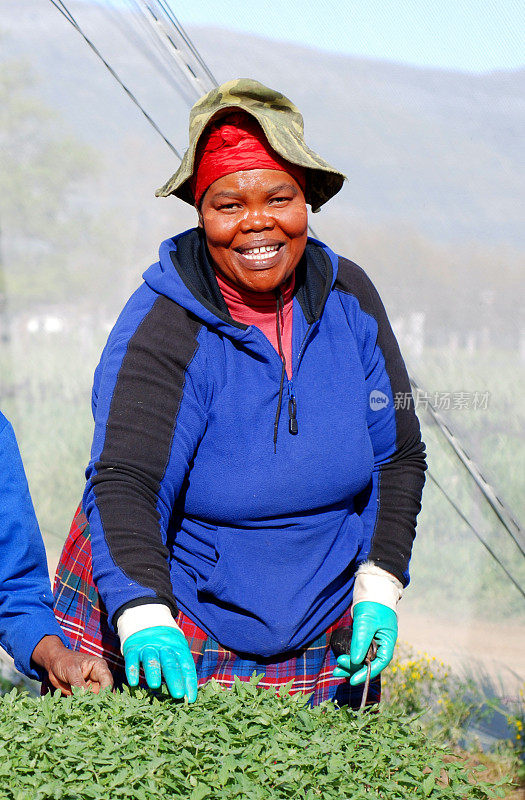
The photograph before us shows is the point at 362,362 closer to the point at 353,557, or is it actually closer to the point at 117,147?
the point at 353,557

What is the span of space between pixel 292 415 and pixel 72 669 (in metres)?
0.67

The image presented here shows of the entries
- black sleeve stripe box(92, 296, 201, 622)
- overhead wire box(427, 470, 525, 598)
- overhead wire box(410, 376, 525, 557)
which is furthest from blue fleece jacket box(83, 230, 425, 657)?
overhead wire box(427, 470, 525, 598)

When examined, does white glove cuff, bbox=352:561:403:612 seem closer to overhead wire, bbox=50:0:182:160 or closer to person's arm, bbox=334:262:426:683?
person's arm, bbox=334:262:426:683

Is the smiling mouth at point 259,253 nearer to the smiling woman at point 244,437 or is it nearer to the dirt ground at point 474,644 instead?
the smiling woman at point 244,437

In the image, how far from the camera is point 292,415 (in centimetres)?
178

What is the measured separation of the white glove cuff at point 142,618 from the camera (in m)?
1.57

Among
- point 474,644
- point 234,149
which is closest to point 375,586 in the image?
point 234,149

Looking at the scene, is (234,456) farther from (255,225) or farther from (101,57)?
(101,57)

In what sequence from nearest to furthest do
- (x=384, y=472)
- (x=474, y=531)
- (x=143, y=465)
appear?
1. (x=143, y=465)
2. (x=384, y=472)
3. (x=474, y=531)

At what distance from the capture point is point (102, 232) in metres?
4.35

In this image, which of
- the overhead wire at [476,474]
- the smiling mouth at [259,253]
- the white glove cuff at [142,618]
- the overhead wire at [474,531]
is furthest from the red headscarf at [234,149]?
the overhead wire at [474,531]

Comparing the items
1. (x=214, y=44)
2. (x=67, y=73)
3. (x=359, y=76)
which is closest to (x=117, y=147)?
(x=67, y=73)

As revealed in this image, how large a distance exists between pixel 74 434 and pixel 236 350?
10.3 feet

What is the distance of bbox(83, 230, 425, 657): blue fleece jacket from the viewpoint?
1661 mm
